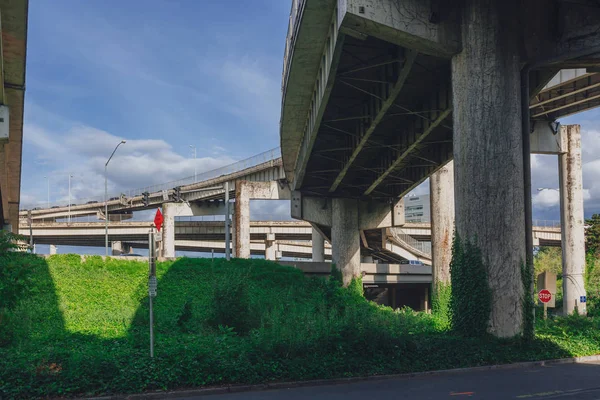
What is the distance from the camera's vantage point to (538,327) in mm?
21547

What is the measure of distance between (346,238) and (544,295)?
21530mm

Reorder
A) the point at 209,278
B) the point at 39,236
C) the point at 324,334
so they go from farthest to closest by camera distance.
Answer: the point at 39,236
the point at 209,278
the point at 324,334

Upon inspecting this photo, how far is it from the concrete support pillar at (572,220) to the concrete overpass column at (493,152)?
23.1 m

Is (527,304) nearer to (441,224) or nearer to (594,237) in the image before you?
(441,224)

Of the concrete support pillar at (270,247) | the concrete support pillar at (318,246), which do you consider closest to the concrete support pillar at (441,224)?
the concrete support pillar at (318,246)

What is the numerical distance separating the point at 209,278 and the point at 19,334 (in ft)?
51.1

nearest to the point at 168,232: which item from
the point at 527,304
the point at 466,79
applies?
the point at 466,79

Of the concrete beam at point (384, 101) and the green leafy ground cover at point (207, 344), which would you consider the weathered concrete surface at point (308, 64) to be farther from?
the green leafy ground cover at point (207, 344)

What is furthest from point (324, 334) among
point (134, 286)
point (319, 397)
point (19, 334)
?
point (134, 286)

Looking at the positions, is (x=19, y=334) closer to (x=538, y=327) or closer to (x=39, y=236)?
(x=538, y=327)

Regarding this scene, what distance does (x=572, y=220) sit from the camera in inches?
1577

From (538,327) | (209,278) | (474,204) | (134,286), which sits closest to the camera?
(474,204)

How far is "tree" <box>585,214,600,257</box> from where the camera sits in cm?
4766

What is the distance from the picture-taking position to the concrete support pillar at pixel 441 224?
38750mm
